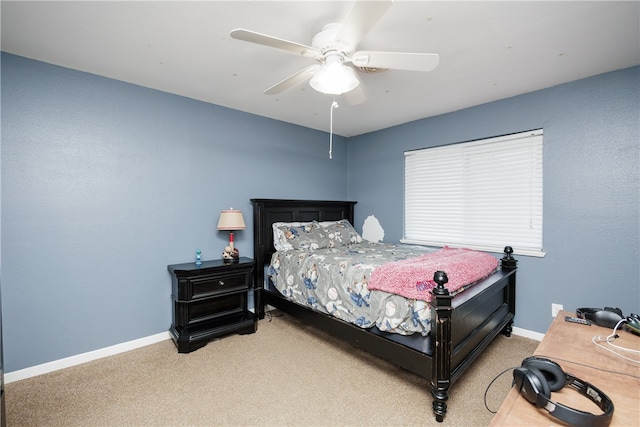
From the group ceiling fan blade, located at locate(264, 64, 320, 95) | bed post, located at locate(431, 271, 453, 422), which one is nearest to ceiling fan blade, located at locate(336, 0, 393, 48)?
ceiling fan blade, located at locate(264, 64, 320, 95)

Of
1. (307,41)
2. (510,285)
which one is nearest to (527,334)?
(510,285)

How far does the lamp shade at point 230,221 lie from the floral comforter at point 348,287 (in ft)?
1.89

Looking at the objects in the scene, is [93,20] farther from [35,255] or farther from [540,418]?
[540,418]

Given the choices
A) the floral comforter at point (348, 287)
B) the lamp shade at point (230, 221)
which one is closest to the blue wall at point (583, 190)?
the floral comforter at point (348, 287)

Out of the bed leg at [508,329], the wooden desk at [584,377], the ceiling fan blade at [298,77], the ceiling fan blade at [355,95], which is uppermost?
the ceiling fan blade at [355,95]

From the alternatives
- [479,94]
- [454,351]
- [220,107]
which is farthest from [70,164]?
[479,94]

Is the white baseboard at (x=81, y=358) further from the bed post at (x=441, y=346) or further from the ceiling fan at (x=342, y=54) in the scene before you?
the ceiling fan at (x=342, y=54)

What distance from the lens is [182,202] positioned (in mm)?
2951

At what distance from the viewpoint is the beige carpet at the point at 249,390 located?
178 cm

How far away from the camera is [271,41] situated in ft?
4.70

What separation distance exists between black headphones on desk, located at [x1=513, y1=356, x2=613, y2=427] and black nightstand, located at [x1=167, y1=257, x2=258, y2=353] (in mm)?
2502

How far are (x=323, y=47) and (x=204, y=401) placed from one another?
7.82ft

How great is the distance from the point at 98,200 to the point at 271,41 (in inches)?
84.2

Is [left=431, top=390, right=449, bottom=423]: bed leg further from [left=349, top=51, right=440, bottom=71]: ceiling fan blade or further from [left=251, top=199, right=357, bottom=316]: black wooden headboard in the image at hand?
[left=251, top=199, right=357, bottom=316]: black wooden headboard
